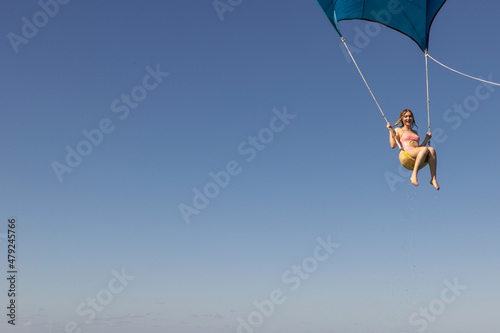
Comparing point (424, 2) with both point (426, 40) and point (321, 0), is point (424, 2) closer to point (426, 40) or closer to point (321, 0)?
point (426, 40)

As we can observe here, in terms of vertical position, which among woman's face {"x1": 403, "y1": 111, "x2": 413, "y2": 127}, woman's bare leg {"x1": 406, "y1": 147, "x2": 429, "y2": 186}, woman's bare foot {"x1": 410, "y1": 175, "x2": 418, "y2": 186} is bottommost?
woman's bare foot {"x1": 410, "y1": 175, "x2": 418, "y2": 186}

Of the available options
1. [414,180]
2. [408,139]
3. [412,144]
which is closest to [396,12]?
[408,139]

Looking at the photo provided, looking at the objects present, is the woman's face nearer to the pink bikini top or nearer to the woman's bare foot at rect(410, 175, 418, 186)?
the pink bikini top

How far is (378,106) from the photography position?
14.5 meters

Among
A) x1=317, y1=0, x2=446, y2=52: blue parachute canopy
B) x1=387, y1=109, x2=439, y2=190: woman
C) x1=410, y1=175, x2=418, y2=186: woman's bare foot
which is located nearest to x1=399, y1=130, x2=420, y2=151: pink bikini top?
x1=387, y1=109, x2=439, y2=190: woman

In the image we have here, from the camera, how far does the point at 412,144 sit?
51.0 feet

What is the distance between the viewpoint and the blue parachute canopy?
17.5 m

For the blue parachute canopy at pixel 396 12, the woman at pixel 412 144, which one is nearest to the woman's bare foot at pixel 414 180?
the woman at pixel 412 144

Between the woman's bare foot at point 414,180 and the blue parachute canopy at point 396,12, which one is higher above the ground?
the blue parachute canopy at point 396,12

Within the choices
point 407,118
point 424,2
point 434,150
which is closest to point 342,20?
point 424,2

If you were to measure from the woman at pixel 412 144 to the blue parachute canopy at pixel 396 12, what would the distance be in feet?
10.8

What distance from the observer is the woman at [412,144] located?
15281 millimetres

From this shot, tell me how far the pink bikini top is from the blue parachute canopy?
3.67m

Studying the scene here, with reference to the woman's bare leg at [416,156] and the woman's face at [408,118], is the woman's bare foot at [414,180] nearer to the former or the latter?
the woman's bare leg at [416,156]
